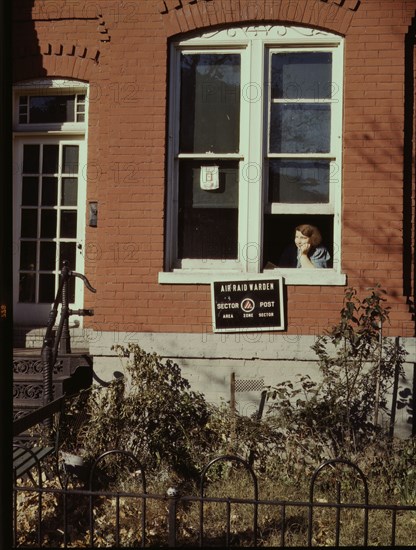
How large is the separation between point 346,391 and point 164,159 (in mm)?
2905

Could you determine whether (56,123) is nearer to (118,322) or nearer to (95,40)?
(95,40)

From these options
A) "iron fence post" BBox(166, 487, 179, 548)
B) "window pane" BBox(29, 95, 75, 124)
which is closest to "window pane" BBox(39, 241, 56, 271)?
"window pane" BBox(29, 95, 75, 124)

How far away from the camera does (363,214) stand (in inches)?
280

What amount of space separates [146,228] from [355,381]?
8.37ft

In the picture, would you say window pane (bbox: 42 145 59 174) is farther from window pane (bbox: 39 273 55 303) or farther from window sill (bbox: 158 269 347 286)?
window sill (bbox: 158 269 347 286)

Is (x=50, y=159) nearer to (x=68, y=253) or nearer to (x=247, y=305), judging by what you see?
(x=68, y=253)

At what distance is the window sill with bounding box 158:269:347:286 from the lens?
23.3 feet

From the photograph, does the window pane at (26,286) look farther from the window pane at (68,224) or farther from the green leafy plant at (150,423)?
the green leafy plant at (150,423)

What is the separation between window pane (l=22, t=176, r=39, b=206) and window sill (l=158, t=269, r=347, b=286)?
2.35 m

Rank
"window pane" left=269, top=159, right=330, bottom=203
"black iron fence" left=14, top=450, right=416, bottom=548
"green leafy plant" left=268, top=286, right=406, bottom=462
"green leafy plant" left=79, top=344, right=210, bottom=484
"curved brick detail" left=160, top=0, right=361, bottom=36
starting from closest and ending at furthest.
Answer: "black iron fence" left=14, top=450, right=416, bottom=548, "green leafy plant" left=268, top=286, right=406, bottom=462, "green leafy plant" left=79, top=344, right=210, bottom=484, "curved brick detail" left=160, top=0, right=361, bottom=36, "window pane" left=269, top=159, right=330, bottom=203

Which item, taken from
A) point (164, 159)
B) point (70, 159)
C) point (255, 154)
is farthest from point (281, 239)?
point (70, 159)

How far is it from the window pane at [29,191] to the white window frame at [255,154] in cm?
210

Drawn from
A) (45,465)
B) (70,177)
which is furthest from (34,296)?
(45,465)

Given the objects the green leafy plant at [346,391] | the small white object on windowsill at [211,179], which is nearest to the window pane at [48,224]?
the small white object on windowsill at [211,179]
